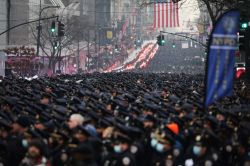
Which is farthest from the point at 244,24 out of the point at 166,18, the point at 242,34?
the point at 166,18

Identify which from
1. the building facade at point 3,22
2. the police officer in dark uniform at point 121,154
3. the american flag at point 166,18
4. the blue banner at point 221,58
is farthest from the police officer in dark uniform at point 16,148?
the american flag at point 166,18

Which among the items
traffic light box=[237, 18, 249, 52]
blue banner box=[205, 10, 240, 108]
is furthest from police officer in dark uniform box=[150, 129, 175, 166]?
traffic light box=[237, 18, 249, 52]

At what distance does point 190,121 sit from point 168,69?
87.0m

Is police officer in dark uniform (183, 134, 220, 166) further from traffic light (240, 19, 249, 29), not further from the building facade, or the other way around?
the building facade

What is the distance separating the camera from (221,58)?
44.5 feet

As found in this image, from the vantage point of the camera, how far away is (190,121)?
46.4 ft

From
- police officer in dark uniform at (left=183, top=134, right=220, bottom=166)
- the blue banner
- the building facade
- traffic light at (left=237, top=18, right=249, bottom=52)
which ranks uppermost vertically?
the building facade

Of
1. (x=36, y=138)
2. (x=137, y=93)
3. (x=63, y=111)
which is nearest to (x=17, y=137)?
(x=36, y=138)

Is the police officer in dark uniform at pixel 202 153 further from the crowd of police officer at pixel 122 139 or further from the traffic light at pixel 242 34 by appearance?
the traffic light at pixel 242 34

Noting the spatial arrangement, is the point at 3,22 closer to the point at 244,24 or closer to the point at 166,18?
the point at 166,18

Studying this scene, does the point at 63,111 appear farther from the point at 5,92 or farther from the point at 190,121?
the point at 5,92

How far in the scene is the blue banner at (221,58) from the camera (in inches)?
531

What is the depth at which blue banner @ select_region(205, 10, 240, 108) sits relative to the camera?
13.5m

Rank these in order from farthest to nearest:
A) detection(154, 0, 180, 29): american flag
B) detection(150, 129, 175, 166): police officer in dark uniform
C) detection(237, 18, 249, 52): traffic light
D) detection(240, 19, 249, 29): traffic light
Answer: detection(154, 0, 180, 29): american flag, detection(240, 19, 249, 29): traffic light, detection(237, 18, 249, 52): traffic light, detection(150, 129, 175, 166): police officer in dark uniform
